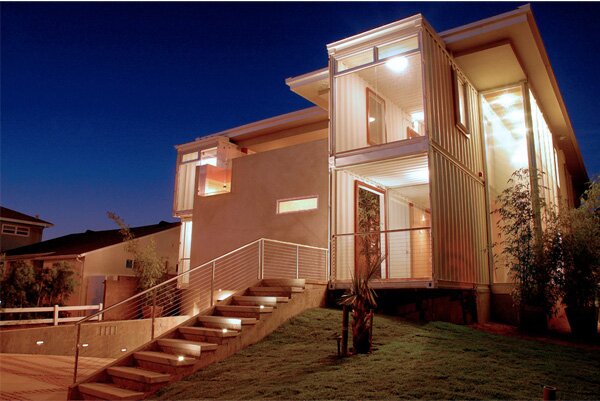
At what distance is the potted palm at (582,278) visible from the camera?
8984 mm

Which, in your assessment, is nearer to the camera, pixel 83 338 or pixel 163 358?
pixel 163 358

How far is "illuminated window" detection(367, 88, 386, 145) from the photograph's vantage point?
12589mm

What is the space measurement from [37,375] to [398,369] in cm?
637

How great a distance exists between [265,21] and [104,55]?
15.9 metres

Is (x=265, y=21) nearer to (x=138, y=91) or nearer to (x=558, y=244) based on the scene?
(x=138, y=91)

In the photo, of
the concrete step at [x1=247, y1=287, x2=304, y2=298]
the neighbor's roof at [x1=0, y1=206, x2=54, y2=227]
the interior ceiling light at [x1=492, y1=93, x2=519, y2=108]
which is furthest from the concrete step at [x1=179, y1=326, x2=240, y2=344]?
the neighbor's roof at [x1=0, y1=206, x2=54, y2=227]

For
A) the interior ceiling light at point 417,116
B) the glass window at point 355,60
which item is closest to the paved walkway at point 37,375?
the glass window at point 355,60

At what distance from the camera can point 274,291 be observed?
924cm

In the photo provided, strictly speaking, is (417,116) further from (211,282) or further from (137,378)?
(137,378)

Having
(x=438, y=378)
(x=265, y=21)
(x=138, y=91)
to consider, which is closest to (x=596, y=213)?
(x=438, y=378)

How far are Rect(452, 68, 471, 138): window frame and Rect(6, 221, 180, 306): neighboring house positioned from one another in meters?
14.4

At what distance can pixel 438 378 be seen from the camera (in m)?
5.61

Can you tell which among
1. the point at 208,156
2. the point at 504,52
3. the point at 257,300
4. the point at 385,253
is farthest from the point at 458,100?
the point at 208,156

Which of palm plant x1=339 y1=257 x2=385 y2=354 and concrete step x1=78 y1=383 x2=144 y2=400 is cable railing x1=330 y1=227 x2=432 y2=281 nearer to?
palm plant x1=339 y1=257 x2=385 y2=354
